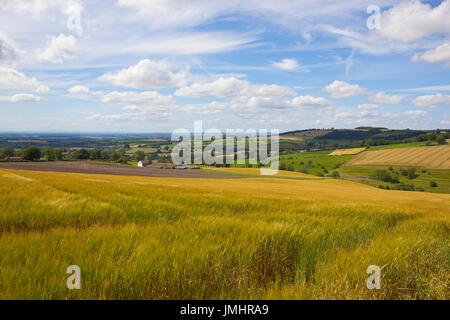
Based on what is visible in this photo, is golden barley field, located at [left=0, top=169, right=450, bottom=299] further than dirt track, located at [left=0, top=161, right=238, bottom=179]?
No

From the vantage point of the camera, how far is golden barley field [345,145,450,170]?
105537mm

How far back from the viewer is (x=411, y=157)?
115 meters

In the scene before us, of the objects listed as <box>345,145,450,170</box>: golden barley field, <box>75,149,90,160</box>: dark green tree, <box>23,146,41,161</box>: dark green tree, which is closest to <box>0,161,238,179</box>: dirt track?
<box>23,146,41,161</box>: dark green tree

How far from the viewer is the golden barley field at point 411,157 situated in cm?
10554

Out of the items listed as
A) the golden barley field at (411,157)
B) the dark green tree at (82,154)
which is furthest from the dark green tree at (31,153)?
the golden barley field at (411,157)

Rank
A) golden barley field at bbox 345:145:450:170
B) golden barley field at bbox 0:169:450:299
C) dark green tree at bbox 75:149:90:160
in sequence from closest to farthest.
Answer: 1. golden barley field at bbox 0:169:450:299
2. dark green tree at bbox 75:149:90:160
3. golden barley field at bbox 345:145:450:170

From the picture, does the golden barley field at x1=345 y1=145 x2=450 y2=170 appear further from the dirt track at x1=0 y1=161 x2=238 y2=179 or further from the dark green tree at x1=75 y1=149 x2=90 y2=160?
the dark green tree at x1=75 y1=149 x2=90 y2=160

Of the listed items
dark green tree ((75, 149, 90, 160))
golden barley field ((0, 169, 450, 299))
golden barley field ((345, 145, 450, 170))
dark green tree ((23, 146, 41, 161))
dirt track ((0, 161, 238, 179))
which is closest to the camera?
golden barley field ((0, 169, 450, 299))

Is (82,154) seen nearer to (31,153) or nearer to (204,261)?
(31,153)

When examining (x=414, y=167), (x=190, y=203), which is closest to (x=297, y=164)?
(x=414, y=167)

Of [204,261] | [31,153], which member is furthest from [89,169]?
[204,261]

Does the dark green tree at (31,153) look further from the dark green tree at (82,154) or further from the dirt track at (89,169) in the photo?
the dark green tree at (82,154)
